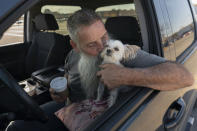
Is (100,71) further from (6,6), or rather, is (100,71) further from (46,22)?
(46,22)

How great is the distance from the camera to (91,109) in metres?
1.56

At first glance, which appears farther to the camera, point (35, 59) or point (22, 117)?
point (35, 59)

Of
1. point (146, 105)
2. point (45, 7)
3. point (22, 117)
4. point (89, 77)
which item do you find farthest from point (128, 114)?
point (45, 7)

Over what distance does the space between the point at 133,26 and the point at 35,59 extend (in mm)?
1796

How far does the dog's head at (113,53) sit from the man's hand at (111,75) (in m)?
0.06

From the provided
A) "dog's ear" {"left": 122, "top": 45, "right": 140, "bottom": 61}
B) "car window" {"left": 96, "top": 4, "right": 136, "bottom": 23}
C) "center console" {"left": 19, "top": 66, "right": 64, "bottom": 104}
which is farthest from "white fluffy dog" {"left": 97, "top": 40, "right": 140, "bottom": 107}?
"car window" {"left": 96, "top": 4, "right": 136, "bottom": 23}

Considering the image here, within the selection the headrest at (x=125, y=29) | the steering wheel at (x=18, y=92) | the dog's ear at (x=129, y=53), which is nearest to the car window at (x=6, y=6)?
the steering wheel at (x=18, y=92)

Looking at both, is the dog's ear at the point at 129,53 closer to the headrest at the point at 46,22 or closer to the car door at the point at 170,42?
the car door at the point at 170,42

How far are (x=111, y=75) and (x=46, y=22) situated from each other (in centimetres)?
265

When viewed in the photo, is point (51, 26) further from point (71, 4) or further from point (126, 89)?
point (126, 89)

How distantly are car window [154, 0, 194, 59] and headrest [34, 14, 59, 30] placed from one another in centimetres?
213

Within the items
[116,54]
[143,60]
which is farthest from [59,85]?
[143,60]

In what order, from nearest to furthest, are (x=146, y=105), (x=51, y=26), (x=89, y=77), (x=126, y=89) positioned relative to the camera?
(x=146, y=105) → (x=126, y=89) → (x=89, y=77) → (x=51, y=26)

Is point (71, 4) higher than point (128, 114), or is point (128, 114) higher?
point (71, 4)
